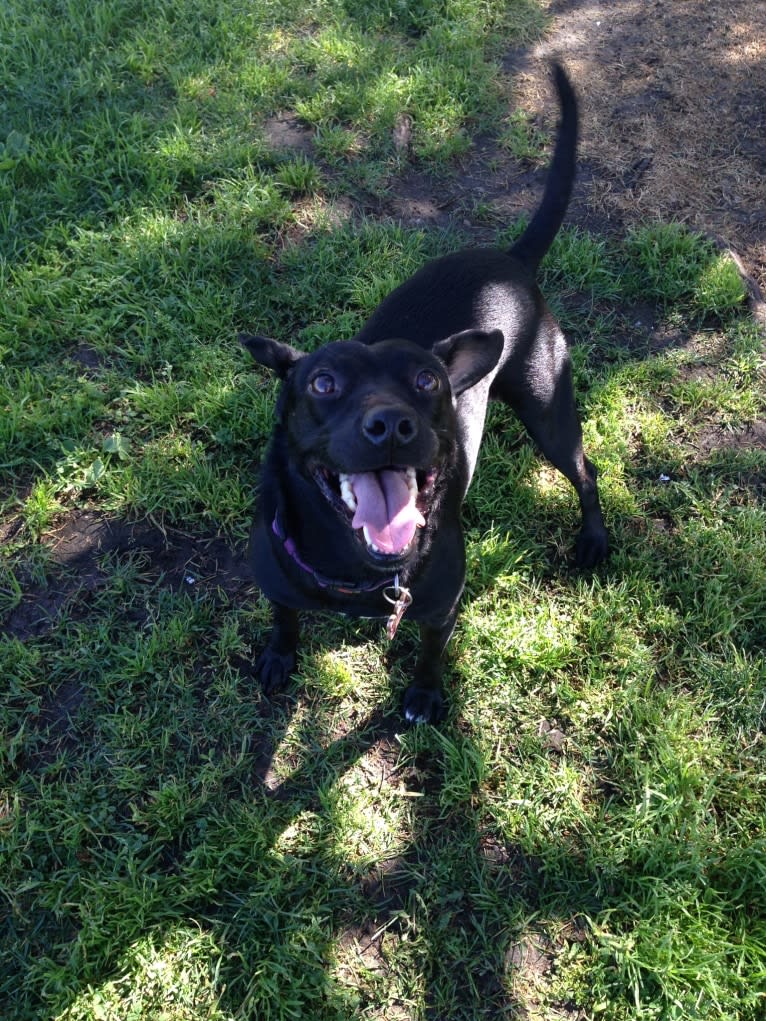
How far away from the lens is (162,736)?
2.71m

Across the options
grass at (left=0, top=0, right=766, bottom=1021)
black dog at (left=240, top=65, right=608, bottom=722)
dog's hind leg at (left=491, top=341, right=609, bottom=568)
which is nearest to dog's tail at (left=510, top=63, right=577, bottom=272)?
black dog at (left=240, top=65, right=608, bottom=722)

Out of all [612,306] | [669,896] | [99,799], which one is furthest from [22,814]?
[612,306]

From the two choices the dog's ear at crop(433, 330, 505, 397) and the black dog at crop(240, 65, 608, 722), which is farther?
the dog's ear at crop(433, 330, 505, 397)

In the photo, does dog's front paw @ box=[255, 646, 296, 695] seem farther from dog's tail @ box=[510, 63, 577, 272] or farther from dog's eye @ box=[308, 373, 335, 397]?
dog's tail @ box=[510, 63, 577, 272]

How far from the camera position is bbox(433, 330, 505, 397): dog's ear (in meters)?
2.39

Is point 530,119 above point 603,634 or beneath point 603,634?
above

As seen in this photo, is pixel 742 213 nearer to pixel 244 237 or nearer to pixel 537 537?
pixel 537 537

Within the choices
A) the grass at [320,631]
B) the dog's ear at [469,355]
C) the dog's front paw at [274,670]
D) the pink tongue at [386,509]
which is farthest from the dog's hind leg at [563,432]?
the dog's front paw at [274,670]

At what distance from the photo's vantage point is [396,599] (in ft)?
7.61

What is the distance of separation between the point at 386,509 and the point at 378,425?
274mm

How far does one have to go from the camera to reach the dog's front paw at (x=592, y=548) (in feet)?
10.4

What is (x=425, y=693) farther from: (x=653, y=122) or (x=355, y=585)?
(x=653, y=122)

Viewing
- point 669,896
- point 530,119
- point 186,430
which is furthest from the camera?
point 530,119

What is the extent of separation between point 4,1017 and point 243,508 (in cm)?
186
